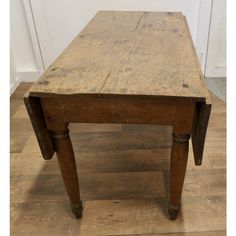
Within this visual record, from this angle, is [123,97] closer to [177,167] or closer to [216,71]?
[177,167]

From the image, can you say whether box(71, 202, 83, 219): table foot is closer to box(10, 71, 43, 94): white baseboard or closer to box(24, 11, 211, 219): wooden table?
box(24, 11, 211, 219): wooden table

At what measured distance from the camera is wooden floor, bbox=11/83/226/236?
1106mm

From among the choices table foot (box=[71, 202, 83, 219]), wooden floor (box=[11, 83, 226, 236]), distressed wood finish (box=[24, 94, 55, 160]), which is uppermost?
distressed wood finish (box=[24, 94, 55, 160])

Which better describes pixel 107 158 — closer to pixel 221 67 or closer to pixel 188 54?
pixel 188 54

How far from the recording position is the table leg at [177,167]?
2.89 ft

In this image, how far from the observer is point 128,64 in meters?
1.00

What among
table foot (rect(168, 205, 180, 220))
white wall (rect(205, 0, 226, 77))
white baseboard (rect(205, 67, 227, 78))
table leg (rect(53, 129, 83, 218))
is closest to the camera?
table leg (rect(53, 129, 83, 218))

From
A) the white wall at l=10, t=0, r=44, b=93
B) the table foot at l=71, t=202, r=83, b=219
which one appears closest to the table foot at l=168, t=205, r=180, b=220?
the table foot at l=71, t=202, r=83, b=219

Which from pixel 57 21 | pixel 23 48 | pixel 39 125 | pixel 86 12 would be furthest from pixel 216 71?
pixel 39 125

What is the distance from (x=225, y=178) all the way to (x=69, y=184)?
0.78 m

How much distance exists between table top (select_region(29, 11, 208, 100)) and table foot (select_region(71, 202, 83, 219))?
55 centimetres

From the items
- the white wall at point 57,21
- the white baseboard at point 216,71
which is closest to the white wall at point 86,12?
the white wall at point 57,21

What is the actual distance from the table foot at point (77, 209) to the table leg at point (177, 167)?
38cm
